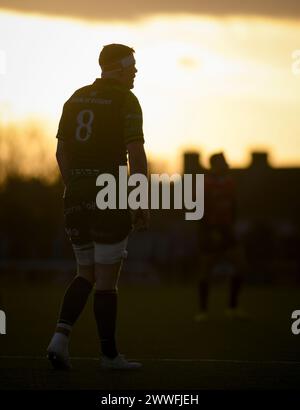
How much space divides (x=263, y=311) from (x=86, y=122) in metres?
9.51

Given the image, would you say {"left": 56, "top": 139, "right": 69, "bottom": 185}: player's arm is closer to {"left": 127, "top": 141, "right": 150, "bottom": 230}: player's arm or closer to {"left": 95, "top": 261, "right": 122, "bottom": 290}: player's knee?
{"left": 127, "top": 141, "right": 150, "bottom": 230}: player's arm

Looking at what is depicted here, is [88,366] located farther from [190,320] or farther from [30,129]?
[30,129]

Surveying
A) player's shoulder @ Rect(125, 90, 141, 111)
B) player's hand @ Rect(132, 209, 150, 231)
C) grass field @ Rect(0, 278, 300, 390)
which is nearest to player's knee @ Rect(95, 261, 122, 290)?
player's hand @ Rect(132, 209, 150, 231)

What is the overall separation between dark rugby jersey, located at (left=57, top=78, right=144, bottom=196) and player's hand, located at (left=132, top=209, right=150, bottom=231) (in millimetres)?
303

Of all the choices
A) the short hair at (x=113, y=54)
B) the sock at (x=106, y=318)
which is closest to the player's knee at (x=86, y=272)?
the sock at (x=106, y=318)

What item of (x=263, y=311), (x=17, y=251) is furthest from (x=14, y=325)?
(x=17, y=251)

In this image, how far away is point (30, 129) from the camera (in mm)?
90438

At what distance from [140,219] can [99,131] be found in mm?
650

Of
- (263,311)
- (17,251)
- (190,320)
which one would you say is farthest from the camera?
(17,251)

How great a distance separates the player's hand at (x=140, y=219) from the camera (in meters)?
8.09

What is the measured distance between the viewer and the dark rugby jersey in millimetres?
8234

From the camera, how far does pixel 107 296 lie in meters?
8.26

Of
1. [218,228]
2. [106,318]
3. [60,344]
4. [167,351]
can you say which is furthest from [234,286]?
[60,344]

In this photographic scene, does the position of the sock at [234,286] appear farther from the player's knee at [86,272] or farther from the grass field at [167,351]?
the player's knee at [86,272]
